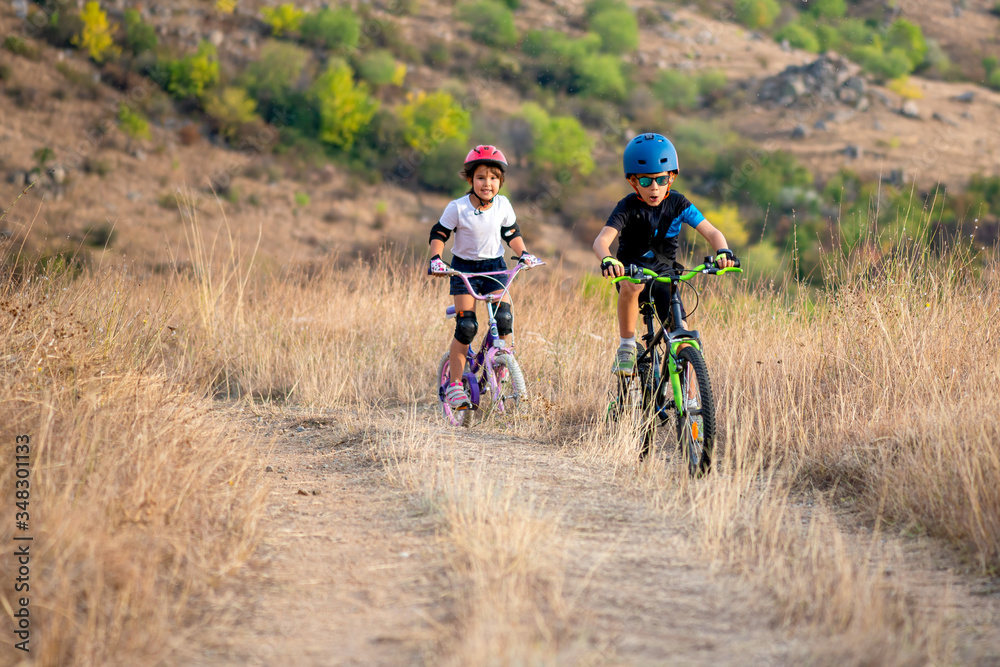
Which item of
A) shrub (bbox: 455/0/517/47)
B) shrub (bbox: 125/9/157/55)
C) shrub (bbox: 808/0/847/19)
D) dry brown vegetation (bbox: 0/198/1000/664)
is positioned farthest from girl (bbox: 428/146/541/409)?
shrub (bbox: 808/0/847/19)

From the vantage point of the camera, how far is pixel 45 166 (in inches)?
1479

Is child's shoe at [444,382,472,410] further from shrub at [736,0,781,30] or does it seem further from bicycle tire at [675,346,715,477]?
shrub at [736,0,781,30]

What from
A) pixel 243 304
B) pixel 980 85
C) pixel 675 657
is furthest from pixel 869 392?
pixel 980 85

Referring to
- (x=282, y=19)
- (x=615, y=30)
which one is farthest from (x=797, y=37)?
(x=282, y=19)

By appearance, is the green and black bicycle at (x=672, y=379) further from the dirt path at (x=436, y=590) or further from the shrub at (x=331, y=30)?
the shrub at (x=331, y=30)

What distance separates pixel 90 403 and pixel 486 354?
264 centimetres

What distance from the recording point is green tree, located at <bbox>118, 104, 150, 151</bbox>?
44625 mm

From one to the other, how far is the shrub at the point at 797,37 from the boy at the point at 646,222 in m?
69.8

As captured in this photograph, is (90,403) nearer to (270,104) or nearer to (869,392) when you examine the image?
(869,392)

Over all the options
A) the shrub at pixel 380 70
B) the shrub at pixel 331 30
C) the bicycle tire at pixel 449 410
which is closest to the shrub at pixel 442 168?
the shrub at pixel 380 70

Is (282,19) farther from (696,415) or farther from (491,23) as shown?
Result: (696,415)

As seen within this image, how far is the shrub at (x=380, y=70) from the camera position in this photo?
180 ft

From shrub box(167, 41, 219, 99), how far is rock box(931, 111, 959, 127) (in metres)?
47.3

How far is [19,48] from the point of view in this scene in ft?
149
